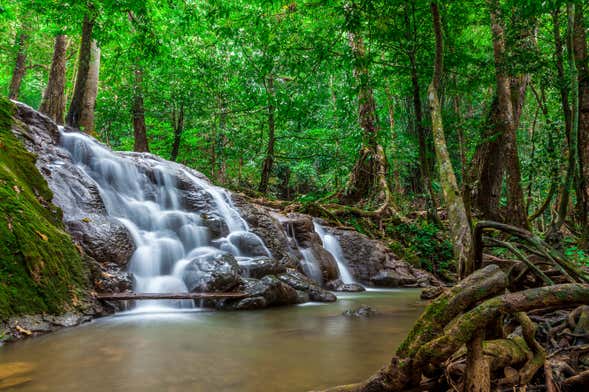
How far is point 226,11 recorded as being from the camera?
20.5ft

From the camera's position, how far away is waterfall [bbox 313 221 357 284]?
1001 centimetres

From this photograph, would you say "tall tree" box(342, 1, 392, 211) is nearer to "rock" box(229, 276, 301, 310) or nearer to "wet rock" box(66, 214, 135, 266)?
"rock" box(229, 276, 301, 310)

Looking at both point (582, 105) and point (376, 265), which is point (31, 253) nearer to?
point (582, 105)

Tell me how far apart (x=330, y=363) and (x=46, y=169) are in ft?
19.5

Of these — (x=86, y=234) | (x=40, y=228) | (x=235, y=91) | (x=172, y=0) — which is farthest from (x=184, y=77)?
(x=40, y=228)

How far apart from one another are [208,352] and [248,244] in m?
4.57

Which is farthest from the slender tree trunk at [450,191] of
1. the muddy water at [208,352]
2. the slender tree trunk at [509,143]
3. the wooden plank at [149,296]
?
the wooden plank at [149,296]

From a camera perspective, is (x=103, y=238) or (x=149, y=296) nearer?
(x=149, y=296)

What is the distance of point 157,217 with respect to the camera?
8094 millimetres

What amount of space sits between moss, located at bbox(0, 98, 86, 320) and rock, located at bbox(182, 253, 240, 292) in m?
1.66

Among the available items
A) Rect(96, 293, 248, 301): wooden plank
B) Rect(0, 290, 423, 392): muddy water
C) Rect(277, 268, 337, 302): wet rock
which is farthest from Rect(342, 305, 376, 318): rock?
Rect(96, 293, 248, 301): wooden plank

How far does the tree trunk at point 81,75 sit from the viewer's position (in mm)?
10391

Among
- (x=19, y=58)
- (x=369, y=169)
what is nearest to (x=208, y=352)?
(x=369, y=169)

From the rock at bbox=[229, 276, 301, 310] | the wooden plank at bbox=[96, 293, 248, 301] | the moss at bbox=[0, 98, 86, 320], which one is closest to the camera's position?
the moss at bbox=[0, 98, 86, 320]
